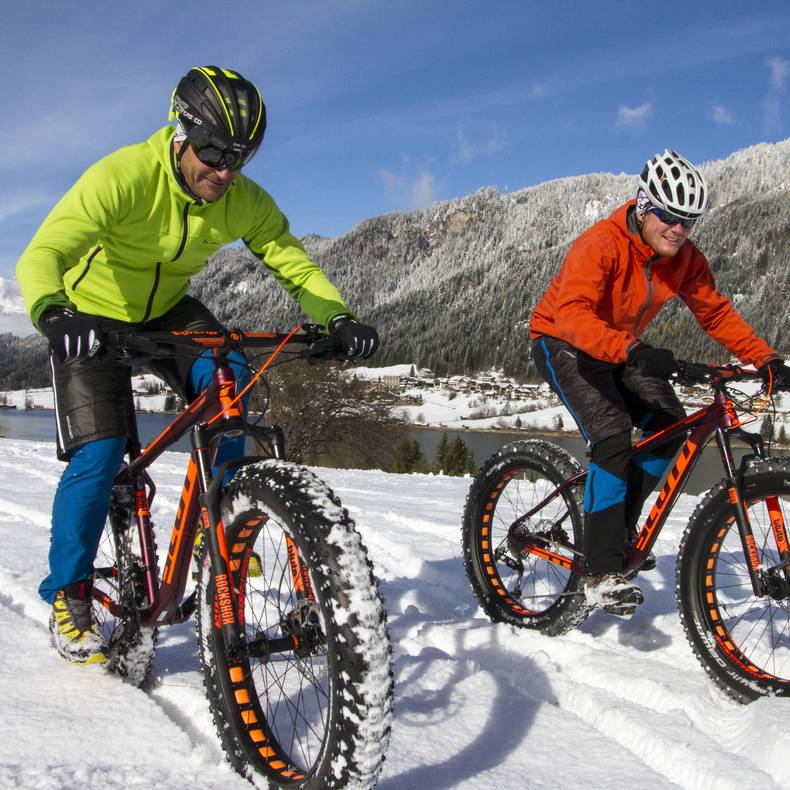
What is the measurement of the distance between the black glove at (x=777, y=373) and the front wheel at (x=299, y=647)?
257 centimetres

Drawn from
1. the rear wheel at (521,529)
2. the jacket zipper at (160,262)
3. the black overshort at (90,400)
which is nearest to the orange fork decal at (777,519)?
the rear wheel at (521,529)

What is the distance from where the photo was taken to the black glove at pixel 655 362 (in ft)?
10.8

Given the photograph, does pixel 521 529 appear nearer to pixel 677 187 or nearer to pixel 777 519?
pixel 777 519

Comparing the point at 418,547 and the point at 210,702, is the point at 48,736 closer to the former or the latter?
the point at 210,702

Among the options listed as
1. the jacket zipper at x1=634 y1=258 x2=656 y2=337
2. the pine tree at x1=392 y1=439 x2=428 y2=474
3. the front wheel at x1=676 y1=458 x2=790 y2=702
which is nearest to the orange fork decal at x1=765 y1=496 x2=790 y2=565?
the front wheel at x1=676 y1=458 x2=790 y2=702

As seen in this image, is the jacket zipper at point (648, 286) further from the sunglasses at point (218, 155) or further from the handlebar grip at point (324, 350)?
the sunglasses at point (218, 155)

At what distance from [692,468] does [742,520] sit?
54 cm

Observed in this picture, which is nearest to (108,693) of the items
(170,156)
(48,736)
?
(48,736)

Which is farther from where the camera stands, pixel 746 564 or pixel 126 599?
pixel 746 564

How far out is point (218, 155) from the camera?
9.26 ft

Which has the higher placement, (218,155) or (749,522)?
(218,155)

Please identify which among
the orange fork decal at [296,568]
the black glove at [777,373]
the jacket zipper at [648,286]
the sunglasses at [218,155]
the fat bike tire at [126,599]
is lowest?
the fat bike tire at [126,599]

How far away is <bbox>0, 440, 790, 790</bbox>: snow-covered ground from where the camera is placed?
2338 mm

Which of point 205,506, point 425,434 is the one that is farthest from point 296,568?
point 425,434
